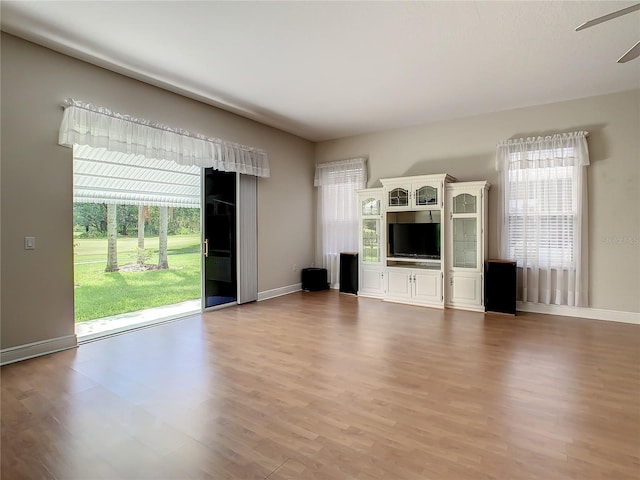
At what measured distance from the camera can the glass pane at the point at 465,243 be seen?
509 cm

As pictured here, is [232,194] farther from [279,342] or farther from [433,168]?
[433,168]

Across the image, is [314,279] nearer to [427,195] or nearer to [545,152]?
[427,195]

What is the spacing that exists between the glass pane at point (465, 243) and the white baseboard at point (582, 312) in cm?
97

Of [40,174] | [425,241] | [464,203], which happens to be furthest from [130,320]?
[464,203]

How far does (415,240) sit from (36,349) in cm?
502

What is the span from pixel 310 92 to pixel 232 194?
2.04m

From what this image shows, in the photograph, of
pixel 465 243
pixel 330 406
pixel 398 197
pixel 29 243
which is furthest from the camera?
pixel 398 197

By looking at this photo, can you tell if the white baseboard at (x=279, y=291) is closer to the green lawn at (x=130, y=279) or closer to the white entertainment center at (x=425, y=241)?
the white entertainment center at (x=425, y=241)

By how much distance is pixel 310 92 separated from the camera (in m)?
4.42

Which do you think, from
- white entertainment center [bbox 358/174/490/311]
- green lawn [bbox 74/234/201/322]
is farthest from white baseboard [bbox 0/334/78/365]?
white entertainment center [bbox 358/174/490/311]

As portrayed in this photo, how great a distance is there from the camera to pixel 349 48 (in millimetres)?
3311

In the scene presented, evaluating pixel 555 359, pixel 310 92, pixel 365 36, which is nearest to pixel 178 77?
Answer: pixel 310 92

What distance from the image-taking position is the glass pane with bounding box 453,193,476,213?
16.7 feet

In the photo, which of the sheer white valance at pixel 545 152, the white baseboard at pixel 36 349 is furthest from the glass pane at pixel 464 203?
the white baseboard at pixel 36 349
